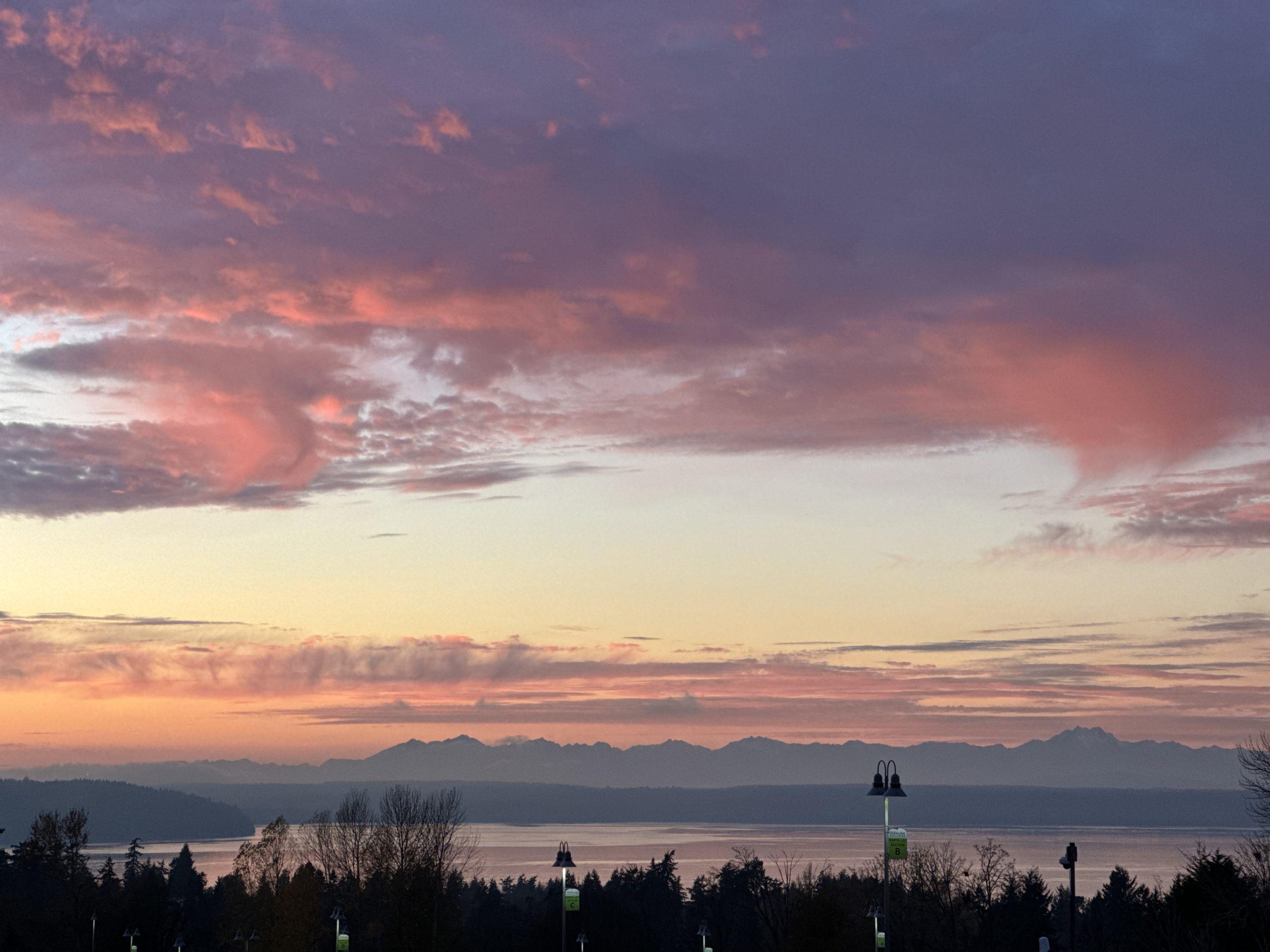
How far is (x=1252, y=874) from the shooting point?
53.2 m

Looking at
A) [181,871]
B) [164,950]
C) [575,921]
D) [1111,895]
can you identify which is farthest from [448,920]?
[181,871]

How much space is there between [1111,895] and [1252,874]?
76395 millimetres

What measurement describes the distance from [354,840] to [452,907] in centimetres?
2366

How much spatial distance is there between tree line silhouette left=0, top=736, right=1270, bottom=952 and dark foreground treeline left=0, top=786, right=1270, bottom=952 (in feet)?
0.49

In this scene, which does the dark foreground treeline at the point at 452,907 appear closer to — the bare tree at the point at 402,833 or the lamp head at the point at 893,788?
the bare tree at the point at 402,833

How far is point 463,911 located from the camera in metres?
96.6

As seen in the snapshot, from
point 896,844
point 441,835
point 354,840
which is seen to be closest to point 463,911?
point 354,840

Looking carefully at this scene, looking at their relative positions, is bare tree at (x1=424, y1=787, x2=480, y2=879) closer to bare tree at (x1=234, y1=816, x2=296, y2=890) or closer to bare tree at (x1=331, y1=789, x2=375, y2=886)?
bare tree at (x1=331, y1=789, x2=375, y2=886)

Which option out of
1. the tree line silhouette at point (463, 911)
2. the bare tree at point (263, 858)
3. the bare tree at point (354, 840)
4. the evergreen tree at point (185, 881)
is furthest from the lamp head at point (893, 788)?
the evergreen tree at point (185, 881)

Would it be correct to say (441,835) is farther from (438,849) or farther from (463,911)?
(463,911)

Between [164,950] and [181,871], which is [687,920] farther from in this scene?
[181,871]

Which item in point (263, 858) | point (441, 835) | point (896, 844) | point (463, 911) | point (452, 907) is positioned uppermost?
point (896, 844)

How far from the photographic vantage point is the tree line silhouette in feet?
189

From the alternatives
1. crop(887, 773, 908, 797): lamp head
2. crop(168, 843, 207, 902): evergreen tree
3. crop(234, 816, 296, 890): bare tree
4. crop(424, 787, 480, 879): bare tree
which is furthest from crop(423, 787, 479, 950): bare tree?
crop(168, 843, 207, 902): evergreen tree
